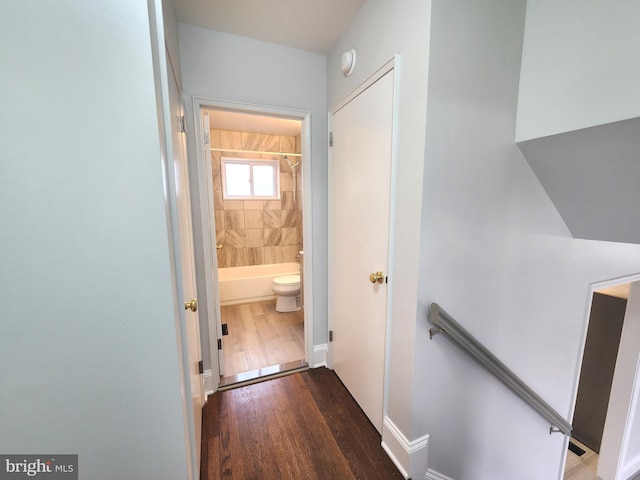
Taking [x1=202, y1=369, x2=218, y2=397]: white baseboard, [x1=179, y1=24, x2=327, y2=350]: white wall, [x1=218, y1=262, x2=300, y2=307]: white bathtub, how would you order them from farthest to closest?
[x1=218, y1=262, x2=300, y2=307]: white bathtub
[x1=202, y1=369, x2=218, y2=397]: white baseboard
[x1=179, y1=24, x2=327, y2=350]: white wall

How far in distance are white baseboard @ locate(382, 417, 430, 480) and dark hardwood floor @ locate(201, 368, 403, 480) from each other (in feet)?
0.16

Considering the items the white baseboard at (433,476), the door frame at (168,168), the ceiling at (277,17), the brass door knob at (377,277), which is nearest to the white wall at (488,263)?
the white baseboard at (433,476)

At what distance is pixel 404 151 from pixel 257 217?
3.06 meters

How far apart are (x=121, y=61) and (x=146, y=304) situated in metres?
0.70

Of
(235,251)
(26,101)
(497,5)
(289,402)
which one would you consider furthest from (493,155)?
(235,251)

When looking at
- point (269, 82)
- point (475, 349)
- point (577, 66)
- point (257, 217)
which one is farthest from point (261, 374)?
point (577, 66)

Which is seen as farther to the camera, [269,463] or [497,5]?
[269,463]

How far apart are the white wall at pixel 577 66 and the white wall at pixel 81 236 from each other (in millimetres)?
1647

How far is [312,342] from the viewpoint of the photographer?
81.1 inches

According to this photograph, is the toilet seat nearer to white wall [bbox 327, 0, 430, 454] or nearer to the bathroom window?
the bathroom window

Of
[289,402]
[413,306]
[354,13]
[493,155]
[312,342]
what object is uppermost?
[354,13]

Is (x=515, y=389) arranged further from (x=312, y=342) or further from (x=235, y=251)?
(x=235, y=251)

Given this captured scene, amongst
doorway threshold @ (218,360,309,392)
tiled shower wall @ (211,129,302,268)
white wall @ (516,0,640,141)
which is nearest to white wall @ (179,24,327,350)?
doorway threshold @ (218,360,309,392)

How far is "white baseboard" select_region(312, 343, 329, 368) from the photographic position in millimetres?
2084
